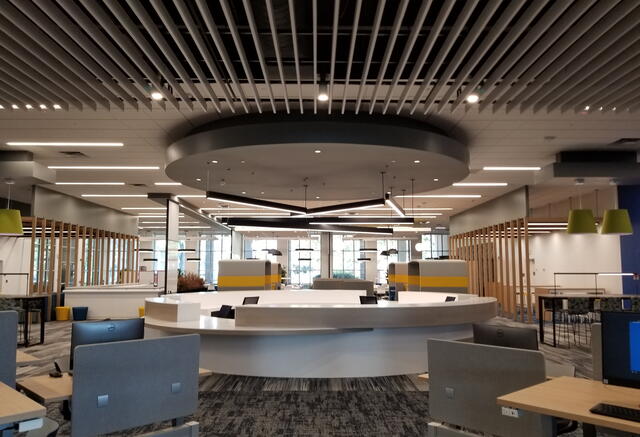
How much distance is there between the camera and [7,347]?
2990mm

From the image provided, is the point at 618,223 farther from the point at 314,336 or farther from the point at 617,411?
the point at 617,411

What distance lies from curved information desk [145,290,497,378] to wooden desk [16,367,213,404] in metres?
2.99

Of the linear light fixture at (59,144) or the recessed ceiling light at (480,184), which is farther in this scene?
the recessed ceiling light at (480,184)

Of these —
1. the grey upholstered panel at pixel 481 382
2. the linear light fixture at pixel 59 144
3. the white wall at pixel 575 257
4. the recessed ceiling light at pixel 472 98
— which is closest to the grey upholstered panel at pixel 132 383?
the grey upholstered panel at pixel 481 382

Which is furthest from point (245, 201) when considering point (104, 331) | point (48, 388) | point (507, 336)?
point (48, 388)

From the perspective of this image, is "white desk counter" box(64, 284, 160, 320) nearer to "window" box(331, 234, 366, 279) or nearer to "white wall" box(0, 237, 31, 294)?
"white wall" box(0, 237, 31, 294)

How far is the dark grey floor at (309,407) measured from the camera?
4.54 m

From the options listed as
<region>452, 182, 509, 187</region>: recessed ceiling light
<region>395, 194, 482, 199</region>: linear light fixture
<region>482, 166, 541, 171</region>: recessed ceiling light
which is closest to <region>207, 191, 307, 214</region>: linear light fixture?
<region>482, 166, 541, 171</region>: recessed ceiling light

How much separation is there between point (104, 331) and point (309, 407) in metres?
2.59

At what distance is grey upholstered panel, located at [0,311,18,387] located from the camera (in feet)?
9.71

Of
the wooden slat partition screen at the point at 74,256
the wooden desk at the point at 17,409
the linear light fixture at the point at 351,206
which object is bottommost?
the wooden desk at the point at 17,409

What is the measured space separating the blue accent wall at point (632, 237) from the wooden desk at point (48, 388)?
1380cm

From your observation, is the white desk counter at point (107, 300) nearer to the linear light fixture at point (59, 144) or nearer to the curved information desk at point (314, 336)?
the linear light fixture at point (59, 144)

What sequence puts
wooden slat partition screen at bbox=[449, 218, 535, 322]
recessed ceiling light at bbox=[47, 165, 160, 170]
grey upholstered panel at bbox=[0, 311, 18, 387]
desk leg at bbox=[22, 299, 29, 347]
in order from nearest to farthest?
grey upholstered panel at bbox=[0, 311, 18, 387]
desk leg at bbox=[22, 299, 29, 347]
recessed ceiling light at bbox=[47, 165, 160, 170]
wooden slat partition screen at bbox=[449, 218, 535, 322]
